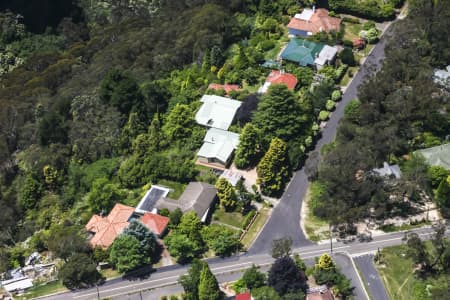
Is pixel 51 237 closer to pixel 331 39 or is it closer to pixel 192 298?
pixel 192 298

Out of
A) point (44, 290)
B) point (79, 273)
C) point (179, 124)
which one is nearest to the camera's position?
point (79, 273)

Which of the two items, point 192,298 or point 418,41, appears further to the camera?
point 418,41

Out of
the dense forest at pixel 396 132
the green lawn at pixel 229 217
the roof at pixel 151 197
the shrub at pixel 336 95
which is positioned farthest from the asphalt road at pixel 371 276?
the shrub at pixel 336 95

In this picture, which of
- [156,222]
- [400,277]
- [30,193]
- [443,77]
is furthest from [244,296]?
[443,77]

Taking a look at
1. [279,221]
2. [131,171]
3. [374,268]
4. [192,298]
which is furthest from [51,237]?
[374,268]

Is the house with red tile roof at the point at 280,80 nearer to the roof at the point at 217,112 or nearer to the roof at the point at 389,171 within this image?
the roof at the point at 217,112

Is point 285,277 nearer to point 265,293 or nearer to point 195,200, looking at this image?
point 265,293
